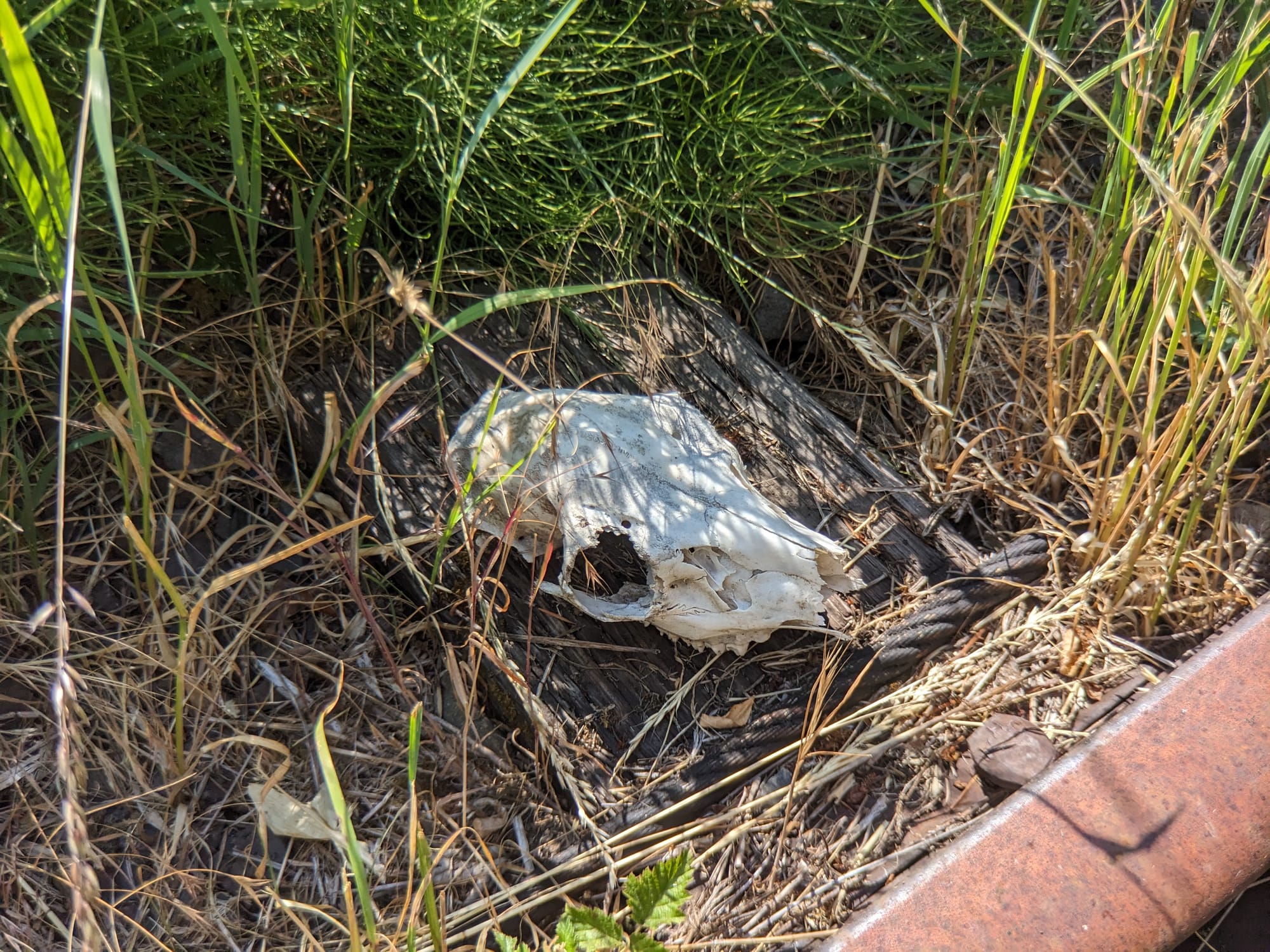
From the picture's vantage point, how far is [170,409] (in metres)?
1.64

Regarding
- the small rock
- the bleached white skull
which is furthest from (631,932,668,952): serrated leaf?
the small rock

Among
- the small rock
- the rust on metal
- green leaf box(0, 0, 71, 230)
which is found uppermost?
green leaf box(0, 0, 71, 230)

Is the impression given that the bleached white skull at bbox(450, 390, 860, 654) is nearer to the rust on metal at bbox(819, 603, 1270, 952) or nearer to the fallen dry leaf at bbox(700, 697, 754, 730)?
the fallen dry leaf at bbox(700, 697, 754, 730)

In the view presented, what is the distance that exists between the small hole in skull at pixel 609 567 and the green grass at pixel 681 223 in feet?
1.30

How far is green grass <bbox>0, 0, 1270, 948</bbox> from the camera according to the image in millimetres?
1345

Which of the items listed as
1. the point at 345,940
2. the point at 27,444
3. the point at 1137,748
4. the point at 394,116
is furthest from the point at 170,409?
the point at 1137,748

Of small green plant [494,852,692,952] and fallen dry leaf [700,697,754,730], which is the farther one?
fallen dry leaf [700,697,754,730]

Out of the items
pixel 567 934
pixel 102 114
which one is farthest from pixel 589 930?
pixel 102 114

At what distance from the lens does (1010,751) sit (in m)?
1.42

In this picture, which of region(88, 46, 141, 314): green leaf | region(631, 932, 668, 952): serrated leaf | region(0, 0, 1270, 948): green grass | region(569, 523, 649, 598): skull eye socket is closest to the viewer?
region(88, 46, 141, 314): green leaf

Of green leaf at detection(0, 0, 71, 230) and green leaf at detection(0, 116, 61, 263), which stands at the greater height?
green leaf at detection(0, 0, 71, 230)

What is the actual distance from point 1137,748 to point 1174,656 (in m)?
0.34

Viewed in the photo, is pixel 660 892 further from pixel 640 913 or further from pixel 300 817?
Answer: pixel 300 817

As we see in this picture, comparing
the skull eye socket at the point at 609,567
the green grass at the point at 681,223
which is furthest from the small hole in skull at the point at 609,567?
the green grass at the point at 681,223
